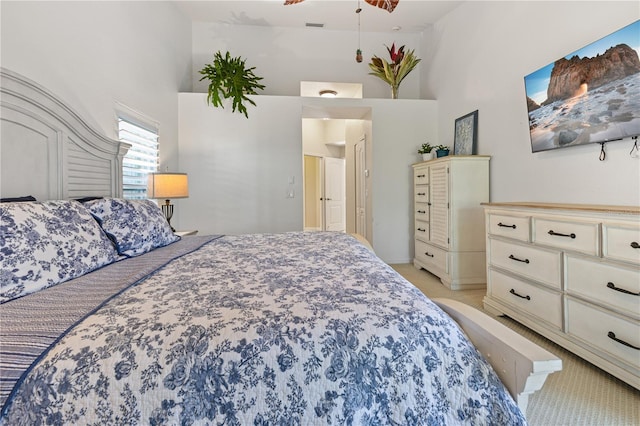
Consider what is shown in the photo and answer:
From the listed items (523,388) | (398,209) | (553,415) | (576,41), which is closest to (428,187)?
(398,209)

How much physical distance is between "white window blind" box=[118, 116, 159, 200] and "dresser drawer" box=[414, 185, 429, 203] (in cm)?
318

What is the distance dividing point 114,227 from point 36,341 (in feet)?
3.36

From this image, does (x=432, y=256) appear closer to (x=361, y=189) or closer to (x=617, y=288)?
(x=361, y=189)

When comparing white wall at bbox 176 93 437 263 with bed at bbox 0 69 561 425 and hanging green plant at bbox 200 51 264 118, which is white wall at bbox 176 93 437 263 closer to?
hanging green plant at bbox 200 51 264 118

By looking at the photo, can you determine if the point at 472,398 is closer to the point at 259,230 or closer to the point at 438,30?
the point at 259,230

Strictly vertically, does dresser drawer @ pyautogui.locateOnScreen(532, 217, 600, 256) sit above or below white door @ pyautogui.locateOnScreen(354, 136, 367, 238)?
below

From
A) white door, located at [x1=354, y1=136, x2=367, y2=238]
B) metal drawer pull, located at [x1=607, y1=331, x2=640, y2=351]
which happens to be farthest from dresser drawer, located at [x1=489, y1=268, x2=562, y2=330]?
white door, located at [x1=354, y1=136, x2=367, y2=238]

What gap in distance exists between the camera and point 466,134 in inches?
142

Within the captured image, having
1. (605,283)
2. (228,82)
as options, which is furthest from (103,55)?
(605,283)

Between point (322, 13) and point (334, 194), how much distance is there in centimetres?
420

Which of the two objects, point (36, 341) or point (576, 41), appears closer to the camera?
point (36, 341)

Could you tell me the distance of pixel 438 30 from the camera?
4230 millimetres

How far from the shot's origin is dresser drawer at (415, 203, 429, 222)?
3.85m

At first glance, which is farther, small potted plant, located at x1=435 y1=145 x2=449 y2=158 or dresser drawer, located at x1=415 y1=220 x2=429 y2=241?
dresser drawer, located at x1=415 y1=220 x2=429 y2=241
